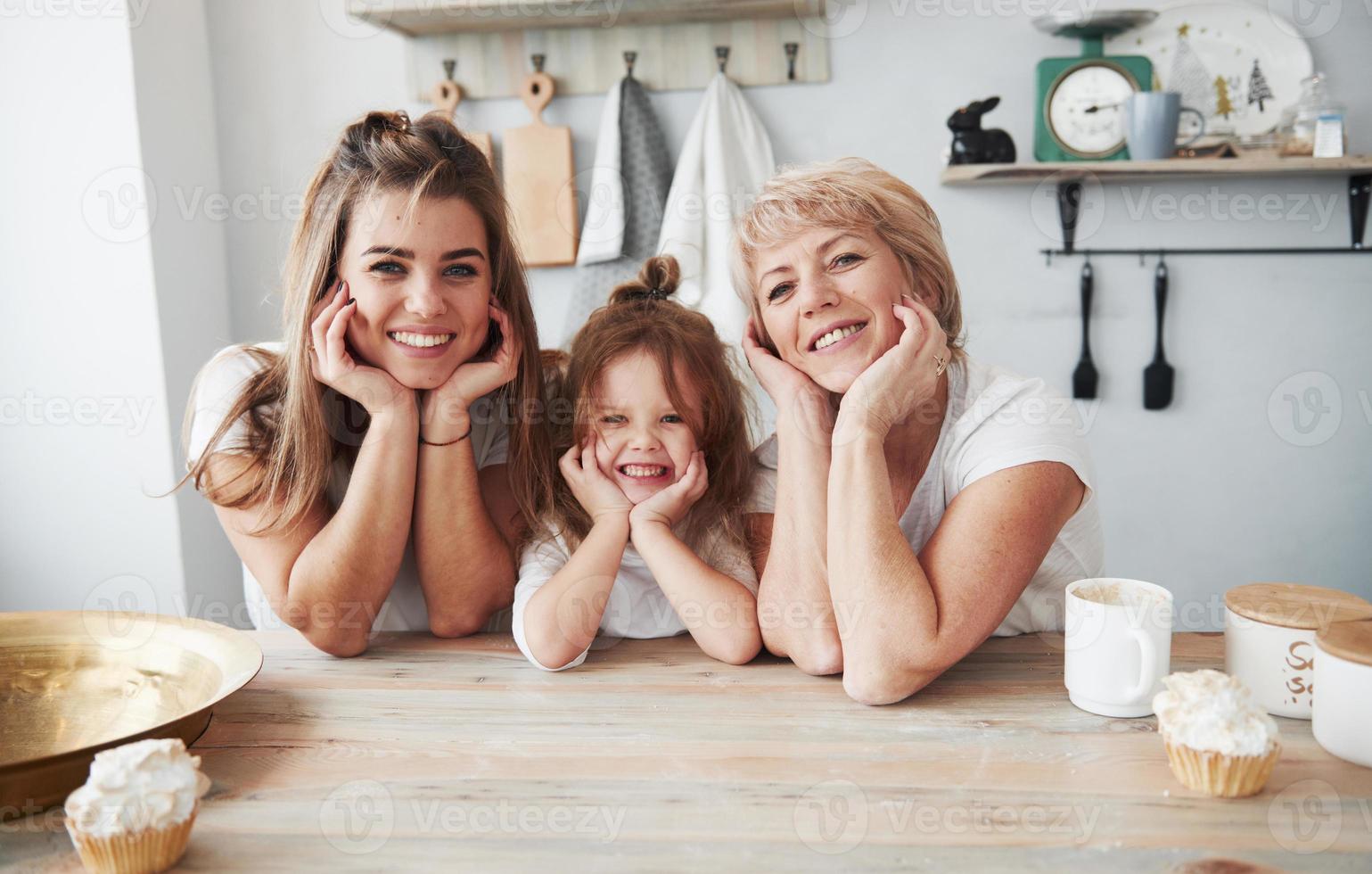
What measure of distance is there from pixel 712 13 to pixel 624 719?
1.76m

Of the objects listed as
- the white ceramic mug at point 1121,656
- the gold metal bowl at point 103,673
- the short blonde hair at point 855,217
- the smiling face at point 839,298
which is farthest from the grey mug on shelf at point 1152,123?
the gold metal bowl at point 103,673

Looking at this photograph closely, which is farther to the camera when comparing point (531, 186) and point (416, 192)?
point (531, 186)

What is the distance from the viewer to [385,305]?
1100mm

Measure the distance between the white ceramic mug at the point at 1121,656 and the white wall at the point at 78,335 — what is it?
1817 mm

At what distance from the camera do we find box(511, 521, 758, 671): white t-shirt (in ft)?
3.63

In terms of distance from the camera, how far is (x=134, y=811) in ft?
2.00

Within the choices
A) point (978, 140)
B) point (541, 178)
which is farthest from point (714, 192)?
point (978, 140)

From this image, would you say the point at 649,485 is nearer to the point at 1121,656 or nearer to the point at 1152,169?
the point at 1121,656

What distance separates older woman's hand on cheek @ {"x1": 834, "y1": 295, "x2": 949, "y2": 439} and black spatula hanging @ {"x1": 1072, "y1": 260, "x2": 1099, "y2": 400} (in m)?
1.33

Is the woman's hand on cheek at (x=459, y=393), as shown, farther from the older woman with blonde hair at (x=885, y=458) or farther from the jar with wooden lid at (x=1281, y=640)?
the jar with wooden lid at (x=1281, y=640)

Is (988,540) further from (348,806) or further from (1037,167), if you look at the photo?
(1037,167)

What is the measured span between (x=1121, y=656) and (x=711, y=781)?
36 centimetres

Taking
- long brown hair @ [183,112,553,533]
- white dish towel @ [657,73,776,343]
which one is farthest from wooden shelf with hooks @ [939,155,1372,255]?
long brown hair @ [183,112,553,533]

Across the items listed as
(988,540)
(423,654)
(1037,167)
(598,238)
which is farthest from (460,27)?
(988,540)
